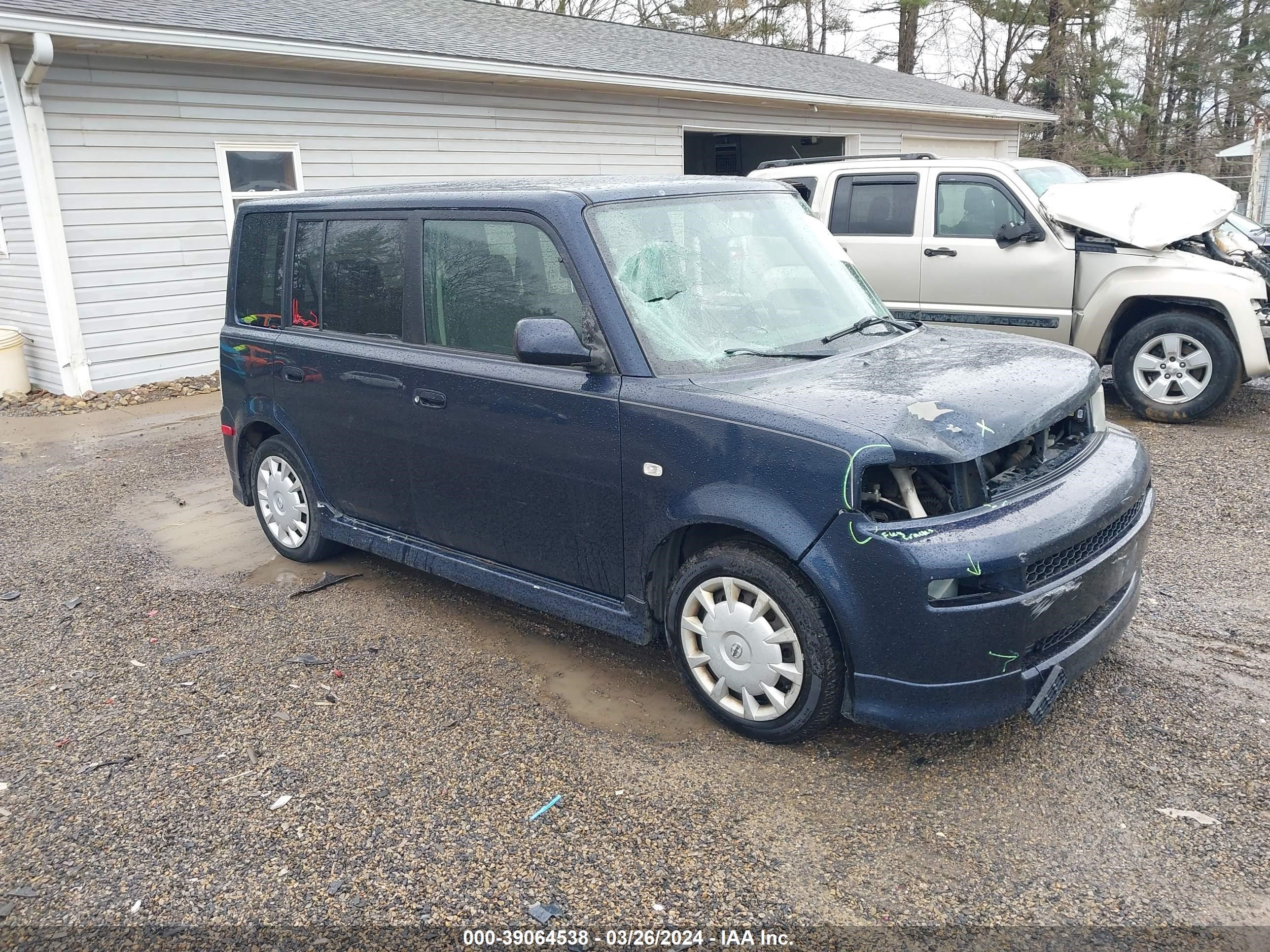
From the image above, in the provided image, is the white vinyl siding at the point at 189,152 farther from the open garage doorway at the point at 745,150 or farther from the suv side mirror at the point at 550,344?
the open garage doorway at the point at 745,150

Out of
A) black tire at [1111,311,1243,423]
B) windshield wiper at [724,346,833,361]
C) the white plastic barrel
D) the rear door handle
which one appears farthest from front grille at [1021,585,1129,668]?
the white plastic barrel

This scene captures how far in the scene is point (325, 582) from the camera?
523cm

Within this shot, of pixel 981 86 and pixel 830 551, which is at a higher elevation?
pixel 981 86

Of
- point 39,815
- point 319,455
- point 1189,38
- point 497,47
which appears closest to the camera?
point 39,815

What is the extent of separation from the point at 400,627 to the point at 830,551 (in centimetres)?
238

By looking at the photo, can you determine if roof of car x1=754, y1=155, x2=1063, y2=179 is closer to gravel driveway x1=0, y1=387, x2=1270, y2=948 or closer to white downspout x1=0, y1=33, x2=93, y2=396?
gravel driveway x1=0, y1=387, x2=1270, y2=948

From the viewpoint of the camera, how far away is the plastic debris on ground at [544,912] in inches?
106

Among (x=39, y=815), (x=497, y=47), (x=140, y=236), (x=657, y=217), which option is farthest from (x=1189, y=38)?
(x=39, y=815)

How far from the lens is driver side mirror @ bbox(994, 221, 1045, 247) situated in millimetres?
7883

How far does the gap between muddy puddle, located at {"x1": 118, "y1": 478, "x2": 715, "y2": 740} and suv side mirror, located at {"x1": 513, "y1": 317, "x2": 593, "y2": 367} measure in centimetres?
133

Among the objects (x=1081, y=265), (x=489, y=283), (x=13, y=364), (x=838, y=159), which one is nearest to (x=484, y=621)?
(x=489, y=283)

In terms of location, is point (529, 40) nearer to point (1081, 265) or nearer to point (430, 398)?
point (1081, 265)

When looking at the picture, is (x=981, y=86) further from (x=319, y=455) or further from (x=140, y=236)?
(x=319, y=455)

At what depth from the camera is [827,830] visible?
3.01 metres
